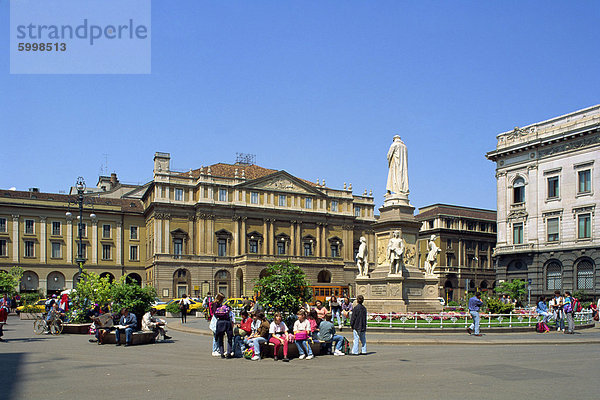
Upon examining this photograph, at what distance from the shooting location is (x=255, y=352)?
15289mm

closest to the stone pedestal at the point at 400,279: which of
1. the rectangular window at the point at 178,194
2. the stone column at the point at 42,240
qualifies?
the rectangular window at the point at 178,194

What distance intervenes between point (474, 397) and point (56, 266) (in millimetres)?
70746

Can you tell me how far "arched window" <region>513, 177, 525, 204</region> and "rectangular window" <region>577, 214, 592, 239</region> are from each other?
18.7ft

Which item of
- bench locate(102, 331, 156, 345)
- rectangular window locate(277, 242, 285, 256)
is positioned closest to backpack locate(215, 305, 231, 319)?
bench locate(102, 331, 156, 345)

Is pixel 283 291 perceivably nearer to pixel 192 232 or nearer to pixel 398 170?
pixel 398 170

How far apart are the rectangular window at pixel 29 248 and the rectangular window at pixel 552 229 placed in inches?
2321

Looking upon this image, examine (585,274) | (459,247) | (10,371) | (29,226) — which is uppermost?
(29,226)

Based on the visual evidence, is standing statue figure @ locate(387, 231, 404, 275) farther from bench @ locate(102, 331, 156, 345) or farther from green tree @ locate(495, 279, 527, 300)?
green tree @ locate(495, 279, 527, 300)

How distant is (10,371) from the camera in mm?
12953

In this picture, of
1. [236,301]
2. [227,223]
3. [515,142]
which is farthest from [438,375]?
[227,223]

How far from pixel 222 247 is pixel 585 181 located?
43600 mm

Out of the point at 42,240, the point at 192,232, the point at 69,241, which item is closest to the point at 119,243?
the point at 69,241

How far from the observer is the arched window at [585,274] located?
44.9 meters

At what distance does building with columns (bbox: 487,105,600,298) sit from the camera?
45469mm
